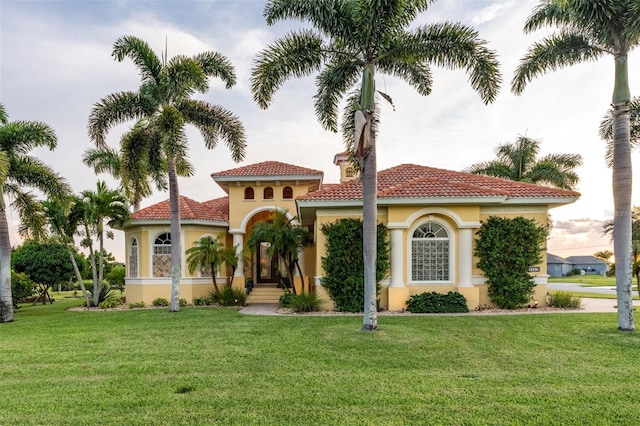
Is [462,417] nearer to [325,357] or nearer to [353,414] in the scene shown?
[353,414]

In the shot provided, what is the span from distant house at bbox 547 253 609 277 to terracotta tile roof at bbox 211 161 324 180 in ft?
237

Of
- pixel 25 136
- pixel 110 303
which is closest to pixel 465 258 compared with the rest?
pixel 110 303

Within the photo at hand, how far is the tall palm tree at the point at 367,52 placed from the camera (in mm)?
10328

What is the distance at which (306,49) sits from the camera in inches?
441

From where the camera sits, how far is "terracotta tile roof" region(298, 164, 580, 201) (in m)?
14.2

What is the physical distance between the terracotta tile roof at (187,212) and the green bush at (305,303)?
7.37 m

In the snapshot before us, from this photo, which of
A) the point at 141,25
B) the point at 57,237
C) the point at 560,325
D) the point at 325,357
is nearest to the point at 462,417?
the point at 325,357

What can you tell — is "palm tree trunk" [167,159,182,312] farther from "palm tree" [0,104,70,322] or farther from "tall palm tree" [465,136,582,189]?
"tall palm tree" [465,136,582,189]

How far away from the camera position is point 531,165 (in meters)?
26.0

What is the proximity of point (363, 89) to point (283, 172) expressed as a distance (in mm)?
9899

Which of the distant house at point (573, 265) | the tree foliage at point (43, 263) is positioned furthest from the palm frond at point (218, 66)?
the distant house at point (573, 265)

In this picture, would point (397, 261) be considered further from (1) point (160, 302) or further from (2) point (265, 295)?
(1) point (160, 302)

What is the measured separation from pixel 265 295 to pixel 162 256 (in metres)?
5.61

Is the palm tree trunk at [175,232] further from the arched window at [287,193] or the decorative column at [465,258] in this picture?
Result: the decorative column at [465,258]
